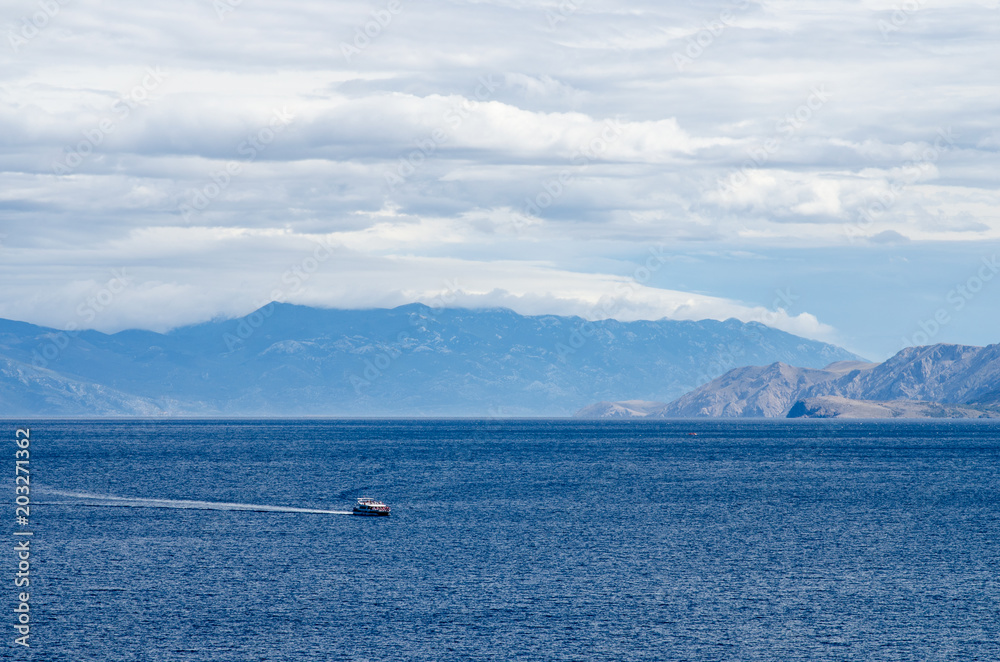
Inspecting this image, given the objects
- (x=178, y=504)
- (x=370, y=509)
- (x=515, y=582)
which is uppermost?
(x=370, y=509)

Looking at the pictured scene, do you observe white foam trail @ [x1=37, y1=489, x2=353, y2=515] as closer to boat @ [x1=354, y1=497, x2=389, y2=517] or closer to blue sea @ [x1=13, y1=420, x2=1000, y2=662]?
blue sea @ [x1=13, y1=420, x2=1000, y2=662]

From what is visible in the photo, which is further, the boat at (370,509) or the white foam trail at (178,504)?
the white foam trail at (178,504)

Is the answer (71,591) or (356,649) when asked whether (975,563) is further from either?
(71,591)

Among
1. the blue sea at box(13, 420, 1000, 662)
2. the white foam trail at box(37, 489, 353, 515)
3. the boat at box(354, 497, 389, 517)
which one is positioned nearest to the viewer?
the blue sea at box(13, 420, 1000, 662)

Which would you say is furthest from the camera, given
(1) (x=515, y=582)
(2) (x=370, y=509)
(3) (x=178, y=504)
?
(3) (x=178, y=504)

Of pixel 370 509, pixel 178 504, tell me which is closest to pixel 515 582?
pixel 370 509

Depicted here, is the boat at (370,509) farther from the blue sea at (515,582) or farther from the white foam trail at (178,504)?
the white foam trail at (178,504)

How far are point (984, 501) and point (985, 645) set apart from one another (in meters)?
98.8

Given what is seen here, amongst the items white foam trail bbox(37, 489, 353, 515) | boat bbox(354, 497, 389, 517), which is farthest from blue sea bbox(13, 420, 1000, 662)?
boat bbox(354, 497, 389, 517)

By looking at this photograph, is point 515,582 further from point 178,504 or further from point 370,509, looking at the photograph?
point 178,504

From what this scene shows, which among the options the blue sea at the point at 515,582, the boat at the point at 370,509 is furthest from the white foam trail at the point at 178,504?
Result: the boat at the point at 370,509

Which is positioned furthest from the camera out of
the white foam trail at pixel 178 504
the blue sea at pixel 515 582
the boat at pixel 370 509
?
the white foam trail at pixel 178 504

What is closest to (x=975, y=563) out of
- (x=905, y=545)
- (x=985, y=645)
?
(x=905, y=545)

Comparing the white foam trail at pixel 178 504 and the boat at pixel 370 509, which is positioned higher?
the boat at pixel 370 509
